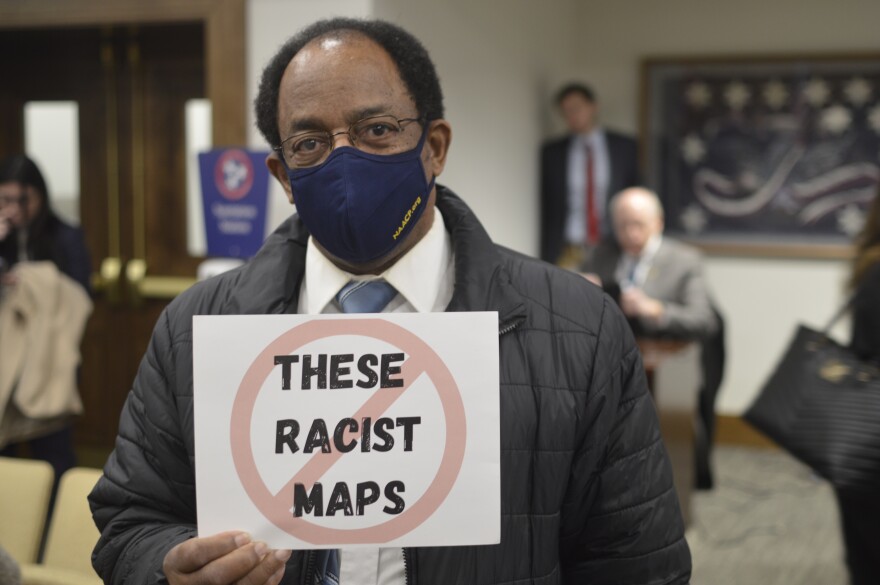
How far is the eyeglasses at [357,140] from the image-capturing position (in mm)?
1327

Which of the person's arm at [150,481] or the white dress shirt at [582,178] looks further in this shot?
the white dress shirt at [582,178]

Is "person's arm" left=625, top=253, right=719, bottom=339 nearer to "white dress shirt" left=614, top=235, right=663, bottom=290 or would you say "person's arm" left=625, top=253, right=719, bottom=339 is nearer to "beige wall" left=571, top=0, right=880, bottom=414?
"white dress shirt" left=614, top=235, right=663, bottom=290

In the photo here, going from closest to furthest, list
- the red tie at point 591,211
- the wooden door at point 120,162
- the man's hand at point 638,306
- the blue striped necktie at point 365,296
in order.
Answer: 1. the blue striped necktie at point 365,296
2. the man's hand at point 638,306
3. the wooden door at point 120,162
4. the red tie at point 591,211

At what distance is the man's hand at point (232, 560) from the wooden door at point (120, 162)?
3.94 meters

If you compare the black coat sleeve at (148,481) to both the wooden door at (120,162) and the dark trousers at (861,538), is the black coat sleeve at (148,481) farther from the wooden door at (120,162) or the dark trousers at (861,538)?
the wooden door at (120,162)

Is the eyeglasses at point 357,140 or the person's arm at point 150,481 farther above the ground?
the eyeglasses at point 357,140

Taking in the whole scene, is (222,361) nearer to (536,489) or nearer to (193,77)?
(536,489)

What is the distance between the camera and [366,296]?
1.37m

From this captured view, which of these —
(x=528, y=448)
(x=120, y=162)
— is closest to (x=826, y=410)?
(x=528, y=448)

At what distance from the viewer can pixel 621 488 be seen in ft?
4.37

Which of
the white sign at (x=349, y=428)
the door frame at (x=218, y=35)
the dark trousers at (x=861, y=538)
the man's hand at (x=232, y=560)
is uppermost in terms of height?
the door frame at (x=218, y=35)

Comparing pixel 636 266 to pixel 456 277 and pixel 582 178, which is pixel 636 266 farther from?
pixel 456 277

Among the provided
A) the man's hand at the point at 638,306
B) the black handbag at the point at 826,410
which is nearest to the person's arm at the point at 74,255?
the man's hand at the point at 638,306

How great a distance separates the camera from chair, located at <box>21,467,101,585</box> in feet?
7.61
